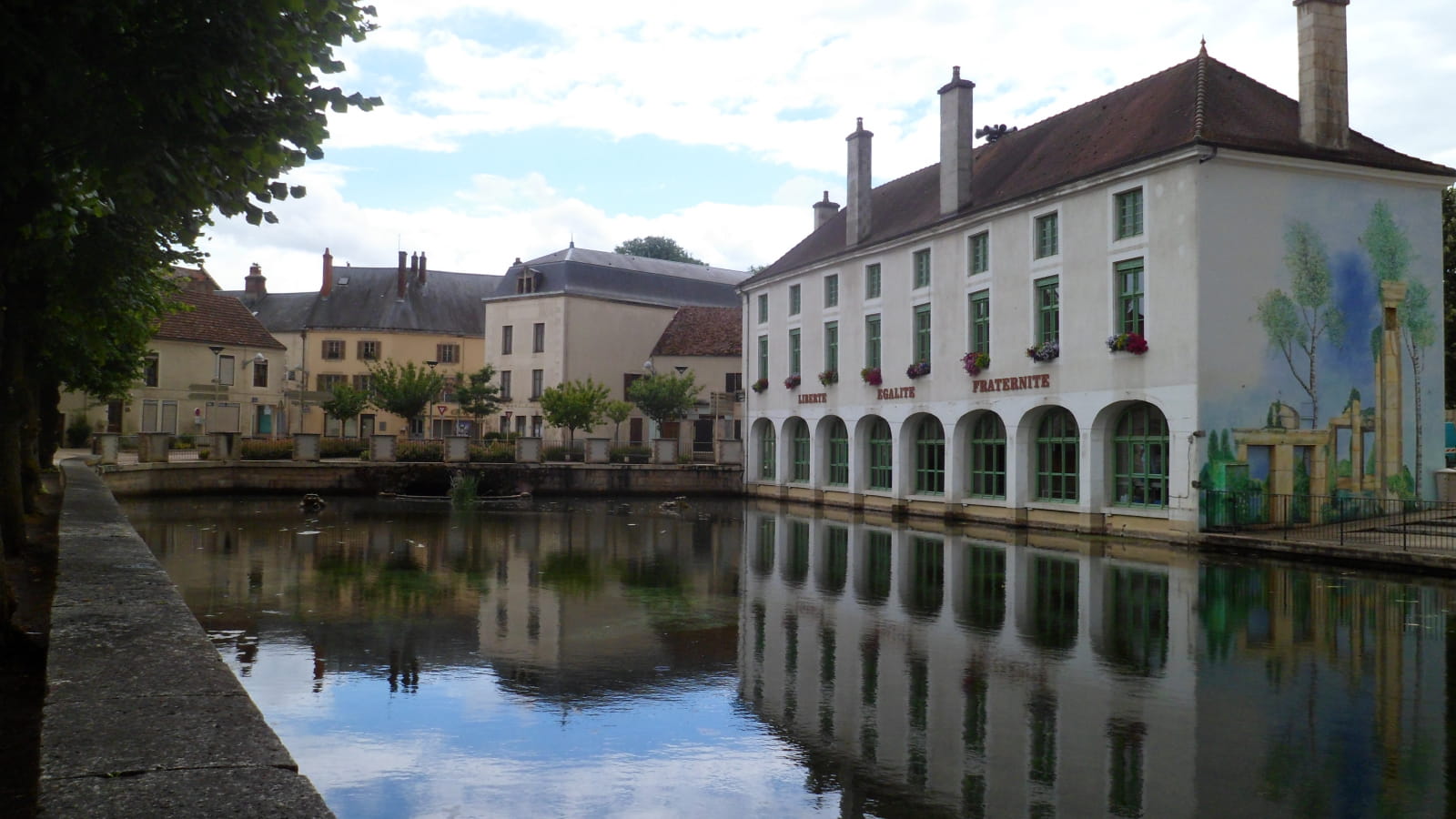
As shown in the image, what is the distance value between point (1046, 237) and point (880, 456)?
10.2 meters

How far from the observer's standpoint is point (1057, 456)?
1118 inches

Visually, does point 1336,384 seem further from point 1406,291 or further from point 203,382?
point 203,382

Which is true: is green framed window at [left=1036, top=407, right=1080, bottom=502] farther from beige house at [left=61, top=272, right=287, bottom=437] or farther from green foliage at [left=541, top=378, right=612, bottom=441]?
beige house at [left=61, top=272, right=287, bottom=437]

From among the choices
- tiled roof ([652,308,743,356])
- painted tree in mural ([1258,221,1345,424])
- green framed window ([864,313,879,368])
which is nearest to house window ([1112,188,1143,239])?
painted tree in mural ([1258,221,1345,424])

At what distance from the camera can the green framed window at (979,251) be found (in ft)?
99.5

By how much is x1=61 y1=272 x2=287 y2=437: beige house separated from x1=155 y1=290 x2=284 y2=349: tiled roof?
41 mm

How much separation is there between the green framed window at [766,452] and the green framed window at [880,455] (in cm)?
651

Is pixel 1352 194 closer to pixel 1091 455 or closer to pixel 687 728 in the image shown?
pixel 1091 455

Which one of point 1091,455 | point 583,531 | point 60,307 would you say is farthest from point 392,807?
point 1091,455

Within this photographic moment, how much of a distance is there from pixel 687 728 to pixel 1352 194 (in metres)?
23.2

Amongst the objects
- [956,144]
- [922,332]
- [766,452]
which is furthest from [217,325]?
[956,144]

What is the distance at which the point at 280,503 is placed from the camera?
35.4m

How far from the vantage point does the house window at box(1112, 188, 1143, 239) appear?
2523 cm

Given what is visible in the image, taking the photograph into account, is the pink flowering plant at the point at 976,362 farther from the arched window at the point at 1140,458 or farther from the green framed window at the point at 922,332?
the arched window at the point at 1140,458
